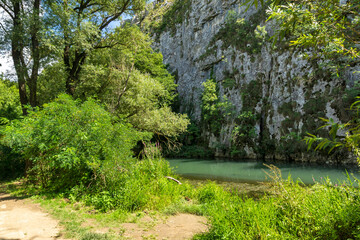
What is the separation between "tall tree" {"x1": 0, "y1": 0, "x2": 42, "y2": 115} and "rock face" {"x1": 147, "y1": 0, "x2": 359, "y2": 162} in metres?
13.1

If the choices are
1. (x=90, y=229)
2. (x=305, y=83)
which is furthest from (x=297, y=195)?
(x=305, y=83)

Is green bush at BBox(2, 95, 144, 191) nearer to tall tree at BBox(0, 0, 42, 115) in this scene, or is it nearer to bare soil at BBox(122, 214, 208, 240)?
bare soil at BBox(122, 214, 208, 240)

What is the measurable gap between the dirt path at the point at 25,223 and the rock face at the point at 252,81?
12.4 metres

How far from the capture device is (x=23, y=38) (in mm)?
7590

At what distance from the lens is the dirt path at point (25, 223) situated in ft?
11.0

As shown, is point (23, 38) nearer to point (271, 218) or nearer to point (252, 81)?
point (271, 218)

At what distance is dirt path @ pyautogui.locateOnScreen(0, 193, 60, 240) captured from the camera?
11.0 ft

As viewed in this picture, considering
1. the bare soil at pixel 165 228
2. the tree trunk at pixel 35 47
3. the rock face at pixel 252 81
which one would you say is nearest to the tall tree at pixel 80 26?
the tree trunk at pixel 35 47

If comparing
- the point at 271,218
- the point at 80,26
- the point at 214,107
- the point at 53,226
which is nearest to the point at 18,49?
the point at 80,26

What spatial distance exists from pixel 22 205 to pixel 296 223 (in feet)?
18.1

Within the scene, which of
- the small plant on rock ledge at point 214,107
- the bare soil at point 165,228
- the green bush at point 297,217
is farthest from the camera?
the small plant on rock ledge at point 214,107

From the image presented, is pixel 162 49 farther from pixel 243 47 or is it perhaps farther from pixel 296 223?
pixel 296 223

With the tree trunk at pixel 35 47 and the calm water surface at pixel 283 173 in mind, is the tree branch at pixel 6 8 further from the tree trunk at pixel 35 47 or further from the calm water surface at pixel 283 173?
the calm water surface at pixel 283 173

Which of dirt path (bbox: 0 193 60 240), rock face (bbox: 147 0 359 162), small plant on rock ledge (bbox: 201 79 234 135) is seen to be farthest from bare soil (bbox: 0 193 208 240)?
small plant on rock ledge (bbox: 201 79 234 135)
